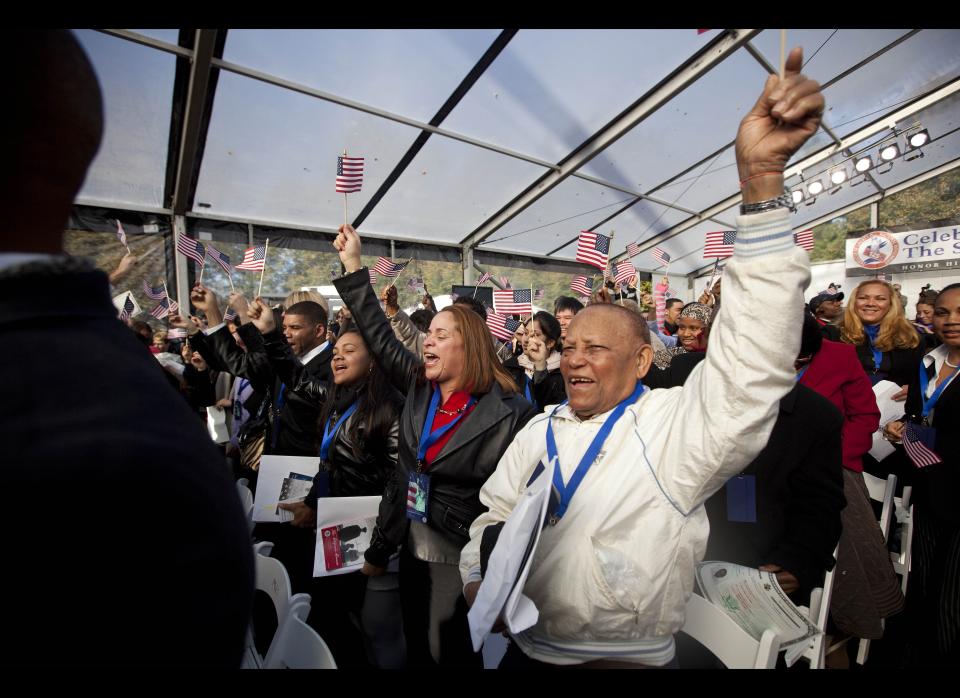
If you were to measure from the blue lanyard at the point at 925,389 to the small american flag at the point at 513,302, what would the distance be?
3337 millimetres

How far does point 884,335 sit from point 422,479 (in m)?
4.58

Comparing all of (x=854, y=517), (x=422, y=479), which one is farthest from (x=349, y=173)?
(x=854, y=517)

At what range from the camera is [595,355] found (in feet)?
5.08

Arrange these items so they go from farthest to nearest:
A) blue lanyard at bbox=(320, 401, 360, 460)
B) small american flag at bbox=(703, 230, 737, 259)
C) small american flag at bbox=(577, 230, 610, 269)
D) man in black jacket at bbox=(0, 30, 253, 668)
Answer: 1. small american flag at bbox=(703, 230, 737, 259)
2. small american flag at bbox=(577, 230, 610, 269)
3. blue lanyard at bbox=(320, 401, 360, 460)
4. man in black jacket at bbox=(0, 30, 253, 668)

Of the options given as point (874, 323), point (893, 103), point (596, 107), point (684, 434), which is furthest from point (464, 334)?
point (893, 103)

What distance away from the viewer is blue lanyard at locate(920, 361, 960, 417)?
2.66 metres

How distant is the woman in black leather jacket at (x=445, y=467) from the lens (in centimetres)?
202

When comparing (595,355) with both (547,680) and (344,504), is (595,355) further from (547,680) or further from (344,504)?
(344,504)

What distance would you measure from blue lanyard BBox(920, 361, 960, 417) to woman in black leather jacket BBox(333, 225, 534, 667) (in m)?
2.58

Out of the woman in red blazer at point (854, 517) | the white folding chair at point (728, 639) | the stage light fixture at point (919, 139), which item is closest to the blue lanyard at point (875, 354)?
the woman in red blazer at point (854, 517)

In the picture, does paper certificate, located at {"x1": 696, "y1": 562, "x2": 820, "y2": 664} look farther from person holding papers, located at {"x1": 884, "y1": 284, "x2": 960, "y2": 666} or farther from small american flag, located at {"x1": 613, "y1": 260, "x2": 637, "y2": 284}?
small american flag, located at {"x1": 613, "y1": 260, "x2": 637, "y2": 284}

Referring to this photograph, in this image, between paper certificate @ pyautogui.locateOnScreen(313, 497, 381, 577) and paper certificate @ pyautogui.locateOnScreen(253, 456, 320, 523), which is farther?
paper certificate @ pyautogui.locateOnScreen(253, 456, 320, 523)

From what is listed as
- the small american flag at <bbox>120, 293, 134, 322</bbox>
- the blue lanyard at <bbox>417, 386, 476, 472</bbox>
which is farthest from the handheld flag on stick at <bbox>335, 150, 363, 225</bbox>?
the small american flag at <bbox>120, 293, 134, 322</bbox>

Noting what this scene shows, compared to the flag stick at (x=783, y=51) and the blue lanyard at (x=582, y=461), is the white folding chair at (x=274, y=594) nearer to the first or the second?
the blue lanyard at (x=582, y=461)
